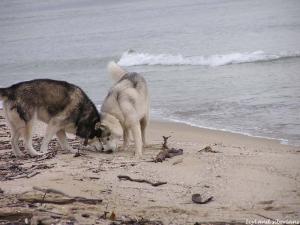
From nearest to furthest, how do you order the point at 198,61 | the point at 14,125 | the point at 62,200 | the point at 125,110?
1. the point at 62,200
2. the point at 14,125
3. the point at 125,110
4. the point at 198,61

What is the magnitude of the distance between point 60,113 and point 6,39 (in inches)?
1413

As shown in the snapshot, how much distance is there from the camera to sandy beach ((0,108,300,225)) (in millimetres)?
4910

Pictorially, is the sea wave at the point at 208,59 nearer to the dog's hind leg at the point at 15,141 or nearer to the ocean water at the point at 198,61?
the ocean water at the point at 198,61

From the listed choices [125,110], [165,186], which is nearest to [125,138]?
[125,110]

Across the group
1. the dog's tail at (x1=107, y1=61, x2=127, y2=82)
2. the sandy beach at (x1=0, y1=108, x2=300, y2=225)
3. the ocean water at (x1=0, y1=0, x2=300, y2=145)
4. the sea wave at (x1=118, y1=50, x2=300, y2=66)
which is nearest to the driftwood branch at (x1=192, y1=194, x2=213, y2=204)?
the sandy beach at (x1=0, y1=108, x2=300, y2=225)

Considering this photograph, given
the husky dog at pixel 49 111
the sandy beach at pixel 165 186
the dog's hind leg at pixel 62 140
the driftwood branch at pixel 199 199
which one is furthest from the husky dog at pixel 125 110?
the driftwood branch at pixel 199 199

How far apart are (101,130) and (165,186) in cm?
254

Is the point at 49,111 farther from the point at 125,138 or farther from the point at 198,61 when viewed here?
the point at 198,61

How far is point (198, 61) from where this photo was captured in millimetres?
21969

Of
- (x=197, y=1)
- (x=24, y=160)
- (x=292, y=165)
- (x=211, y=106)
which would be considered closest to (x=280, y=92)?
(x=211, y=106)

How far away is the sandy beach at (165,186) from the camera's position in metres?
4.91

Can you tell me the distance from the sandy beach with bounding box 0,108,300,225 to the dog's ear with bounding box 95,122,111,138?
1.08ft

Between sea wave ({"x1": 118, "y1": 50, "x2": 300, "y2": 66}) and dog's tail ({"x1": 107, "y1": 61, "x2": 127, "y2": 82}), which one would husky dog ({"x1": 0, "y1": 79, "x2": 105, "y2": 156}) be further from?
sea wave ({"x1": 118, "y1": 50, "x2": 300, "y2": 66})

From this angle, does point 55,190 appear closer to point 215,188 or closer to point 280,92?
point 215,188
